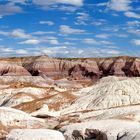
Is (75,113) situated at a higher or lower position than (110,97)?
lower

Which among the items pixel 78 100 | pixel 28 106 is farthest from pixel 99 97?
pixel 28 106

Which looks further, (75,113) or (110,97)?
(110,97)

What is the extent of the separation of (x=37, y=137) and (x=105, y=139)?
21.5 ft

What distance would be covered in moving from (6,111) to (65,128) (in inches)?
395

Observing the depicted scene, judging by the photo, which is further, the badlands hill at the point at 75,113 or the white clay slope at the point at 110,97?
the white clay slope at the point at 110,97

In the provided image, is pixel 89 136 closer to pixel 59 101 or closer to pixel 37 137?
pixel 37 137

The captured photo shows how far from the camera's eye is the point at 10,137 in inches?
1149

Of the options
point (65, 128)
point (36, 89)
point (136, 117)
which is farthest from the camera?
point (36, 89)

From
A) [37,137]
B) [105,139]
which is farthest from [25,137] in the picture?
[105,139]

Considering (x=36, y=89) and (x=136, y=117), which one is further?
(x=36, y=89)

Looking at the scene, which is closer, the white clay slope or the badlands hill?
the badlands hill

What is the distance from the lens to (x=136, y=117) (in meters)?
43.1

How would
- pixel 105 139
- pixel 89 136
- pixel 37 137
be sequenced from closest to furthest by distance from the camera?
pixel 37 137 < pixel 105 139 < pixel 89 136

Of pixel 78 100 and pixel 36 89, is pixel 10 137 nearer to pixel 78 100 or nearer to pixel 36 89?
pixel 78 100
